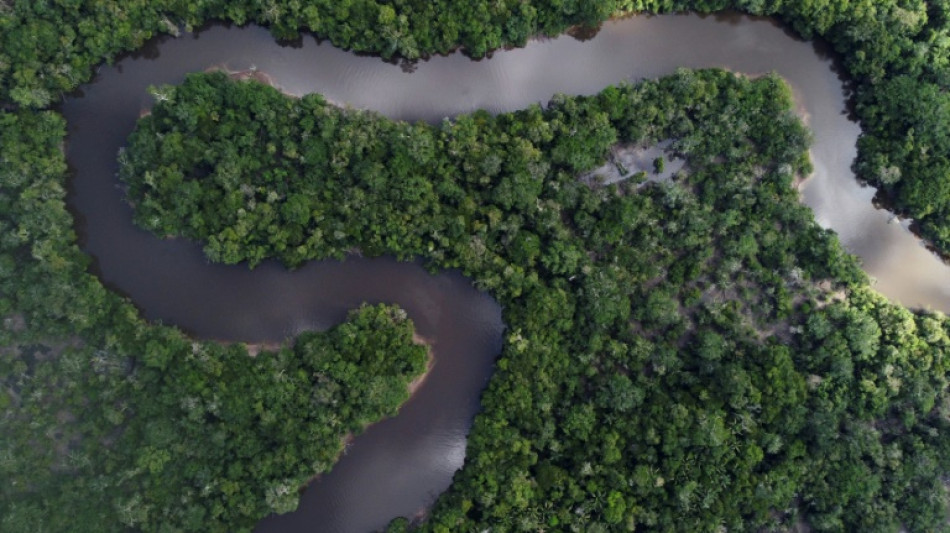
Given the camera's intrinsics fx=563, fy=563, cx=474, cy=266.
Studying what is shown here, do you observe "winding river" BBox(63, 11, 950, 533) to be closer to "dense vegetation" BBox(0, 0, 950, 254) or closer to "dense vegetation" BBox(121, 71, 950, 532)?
"dense vegetation" BBox(0, 0, 950, 254)

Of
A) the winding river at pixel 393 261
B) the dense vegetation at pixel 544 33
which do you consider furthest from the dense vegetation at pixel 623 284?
the dense vegetation at pixel 544 33

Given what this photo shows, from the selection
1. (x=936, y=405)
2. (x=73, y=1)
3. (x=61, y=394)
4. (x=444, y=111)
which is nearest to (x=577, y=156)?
(x=444, y=111)

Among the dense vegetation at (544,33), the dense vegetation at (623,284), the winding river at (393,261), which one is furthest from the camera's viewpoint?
the winding river at (393,261)

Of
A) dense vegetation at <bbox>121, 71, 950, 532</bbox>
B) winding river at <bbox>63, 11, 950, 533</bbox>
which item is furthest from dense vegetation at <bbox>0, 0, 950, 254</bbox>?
dense vegetation at <bbox>121, 71, 950, 532</bbox>

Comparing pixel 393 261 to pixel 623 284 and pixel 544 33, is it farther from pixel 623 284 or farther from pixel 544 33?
pixel 544 33

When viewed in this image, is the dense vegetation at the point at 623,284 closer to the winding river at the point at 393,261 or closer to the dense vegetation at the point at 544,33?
the winding river at the point at 393,261
